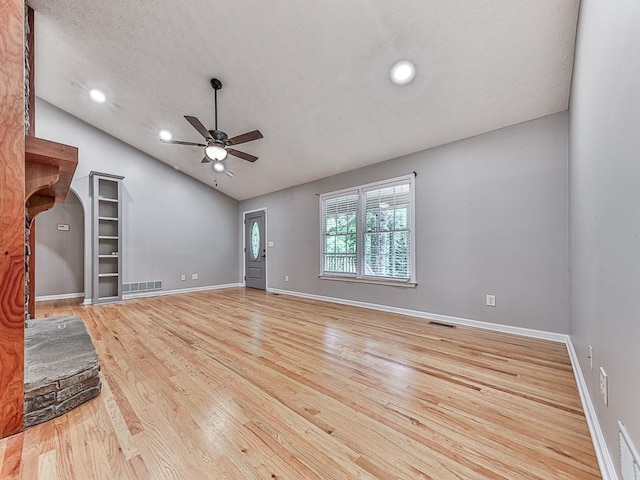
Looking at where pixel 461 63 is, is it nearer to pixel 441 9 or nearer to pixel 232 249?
pixel 441 9

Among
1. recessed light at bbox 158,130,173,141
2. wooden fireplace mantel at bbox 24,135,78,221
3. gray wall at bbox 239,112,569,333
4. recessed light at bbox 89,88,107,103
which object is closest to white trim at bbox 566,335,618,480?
gray wall at bbox 239,112,569,333

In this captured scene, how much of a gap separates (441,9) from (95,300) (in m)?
6.52

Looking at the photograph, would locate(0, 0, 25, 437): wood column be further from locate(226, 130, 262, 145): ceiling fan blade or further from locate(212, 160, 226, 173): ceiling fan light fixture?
locate(212, 160, 226, 173): ceiling fan light fixture

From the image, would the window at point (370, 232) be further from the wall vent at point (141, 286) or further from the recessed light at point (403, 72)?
the wall vent at point (141, 286)

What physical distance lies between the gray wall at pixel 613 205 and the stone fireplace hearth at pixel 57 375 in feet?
8.76

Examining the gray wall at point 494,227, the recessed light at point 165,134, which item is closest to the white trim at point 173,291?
the recessed light at point 165,134

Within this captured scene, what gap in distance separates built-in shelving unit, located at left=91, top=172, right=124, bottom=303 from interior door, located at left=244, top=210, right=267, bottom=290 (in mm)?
2752

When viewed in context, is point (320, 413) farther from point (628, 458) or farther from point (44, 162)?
point (44, 162)

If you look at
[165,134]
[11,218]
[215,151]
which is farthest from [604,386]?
[165,134]

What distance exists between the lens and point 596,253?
1479mm

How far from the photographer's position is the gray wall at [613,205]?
90 centimetres

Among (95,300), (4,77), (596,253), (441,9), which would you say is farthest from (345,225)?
(95,300)

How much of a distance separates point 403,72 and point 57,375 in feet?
12.2

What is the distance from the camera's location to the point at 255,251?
7004 millimetres
